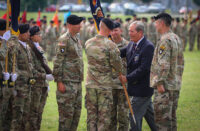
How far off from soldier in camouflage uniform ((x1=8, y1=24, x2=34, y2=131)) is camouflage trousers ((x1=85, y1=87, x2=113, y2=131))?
1218 millimetres

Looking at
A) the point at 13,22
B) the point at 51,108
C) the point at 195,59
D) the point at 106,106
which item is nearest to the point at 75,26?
the point at 13,22

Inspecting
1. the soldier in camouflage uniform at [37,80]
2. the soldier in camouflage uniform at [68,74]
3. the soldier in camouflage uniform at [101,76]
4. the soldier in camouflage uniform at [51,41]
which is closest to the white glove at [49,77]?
the soldier in camouflage uniform at [37,80]

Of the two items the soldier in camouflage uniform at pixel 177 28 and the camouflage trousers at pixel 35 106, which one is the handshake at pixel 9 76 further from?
the soldier in camouflage uniform at pixel 177 28

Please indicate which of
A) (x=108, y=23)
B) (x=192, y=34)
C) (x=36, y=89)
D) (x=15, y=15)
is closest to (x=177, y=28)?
(x=192, y=34)

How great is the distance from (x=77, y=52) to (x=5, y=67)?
1403mm

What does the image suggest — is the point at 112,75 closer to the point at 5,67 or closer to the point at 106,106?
the point at 106,106

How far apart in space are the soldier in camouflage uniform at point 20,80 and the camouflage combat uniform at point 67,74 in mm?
530

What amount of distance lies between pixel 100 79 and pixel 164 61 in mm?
1183

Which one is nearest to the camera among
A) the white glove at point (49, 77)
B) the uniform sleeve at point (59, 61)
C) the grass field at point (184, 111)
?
the uniform sleeve at point (59, 61)

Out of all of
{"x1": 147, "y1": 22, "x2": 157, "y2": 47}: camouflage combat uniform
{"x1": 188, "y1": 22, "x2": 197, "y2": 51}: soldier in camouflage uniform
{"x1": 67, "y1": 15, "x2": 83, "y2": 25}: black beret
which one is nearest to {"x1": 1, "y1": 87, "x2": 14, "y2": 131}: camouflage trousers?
{"x1": 67, "y1": 15, "x2": 83, "y2": 25}: black beret

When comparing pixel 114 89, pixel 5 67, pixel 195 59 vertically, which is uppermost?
pixel 5 67

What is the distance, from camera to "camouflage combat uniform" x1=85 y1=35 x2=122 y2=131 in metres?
6.89

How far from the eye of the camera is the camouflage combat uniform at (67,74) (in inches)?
290

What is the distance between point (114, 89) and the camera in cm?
762
